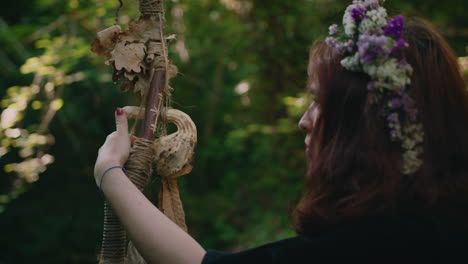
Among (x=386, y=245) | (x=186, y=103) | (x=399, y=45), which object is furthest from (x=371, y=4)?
(x=186, y=103)

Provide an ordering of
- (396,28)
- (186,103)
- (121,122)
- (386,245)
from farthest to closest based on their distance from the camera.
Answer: (186,103), (121,122), (396,28), (386,245)

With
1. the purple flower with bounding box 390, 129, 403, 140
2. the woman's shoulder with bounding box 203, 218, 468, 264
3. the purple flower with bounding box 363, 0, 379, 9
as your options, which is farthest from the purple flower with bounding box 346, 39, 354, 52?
the woman's shoulder with bounding box 203, 218, 468, 264

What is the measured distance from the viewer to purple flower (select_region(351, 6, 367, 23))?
1.06 meters

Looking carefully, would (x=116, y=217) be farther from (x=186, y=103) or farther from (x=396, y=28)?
(x=186, y=103)

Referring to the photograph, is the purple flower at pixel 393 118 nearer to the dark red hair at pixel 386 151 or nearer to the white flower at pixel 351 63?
the dark red hair at pixel 386 151

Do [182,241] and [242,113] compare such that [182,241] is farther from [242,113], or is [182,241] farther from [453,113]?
[242,113]

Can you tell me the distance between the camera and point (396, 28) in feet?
3.33

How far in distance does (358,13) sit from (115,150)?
0.72 meters

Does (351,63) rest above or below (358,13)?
below

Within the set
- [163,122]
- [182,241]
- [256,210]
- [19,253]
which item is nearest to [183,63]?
[256,210]

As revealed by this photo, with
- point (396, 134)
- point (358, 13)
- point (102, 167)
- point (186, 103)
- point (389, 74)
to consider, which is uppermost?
point (358, 13)

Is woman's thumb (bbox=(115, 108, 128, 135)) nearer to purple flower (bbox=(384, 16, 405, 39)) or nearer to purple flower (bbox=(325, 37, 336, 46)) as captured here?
purple flower (bbox=(325, 37, 336, 46))

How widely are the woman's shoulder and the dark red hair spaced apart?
1.4 inches

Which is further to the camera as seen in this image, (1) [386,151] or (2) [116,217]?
(2) [116,217]
